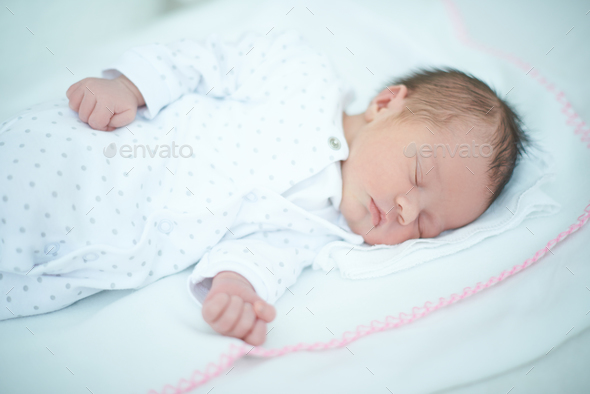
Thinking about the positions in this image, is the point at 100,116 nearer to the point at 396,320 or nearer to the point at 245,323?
the point at 245,323

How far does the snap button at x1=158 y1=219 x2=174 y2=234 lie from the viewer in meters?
0.94

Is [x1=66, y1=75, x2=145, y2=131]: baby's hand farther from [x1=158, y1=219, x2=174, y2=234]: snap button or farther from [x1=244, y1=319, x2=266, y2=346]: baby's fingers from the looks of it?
[x1=244, y1=319, x2=266, y2=346]: baby's fingers

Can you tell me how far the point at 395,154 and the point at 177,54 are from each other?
0.72 meters

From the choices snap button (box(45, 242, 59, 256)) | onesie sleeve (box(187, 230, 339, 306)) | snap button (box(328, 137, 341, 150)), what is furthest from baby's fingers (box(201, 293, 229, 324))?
snap button (box(328, 137, 341, 150))

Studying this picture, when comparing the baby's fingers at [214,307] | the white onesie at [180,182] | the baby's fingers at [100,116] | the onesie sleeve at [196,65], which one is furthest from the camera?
the onesie sleeve at [196,65]

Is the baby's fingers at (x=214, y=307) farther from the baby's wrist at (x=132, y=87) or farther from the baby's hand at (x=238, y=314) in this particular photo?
the baby's wrist at (x=132, y=87)

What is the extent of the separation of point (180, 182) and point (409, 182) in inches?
23.2

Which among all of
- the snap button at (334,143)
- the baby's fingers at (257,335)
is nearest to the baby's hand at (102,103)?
the snap button at (334,143)

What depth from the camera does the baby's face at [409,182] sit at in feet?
3.25

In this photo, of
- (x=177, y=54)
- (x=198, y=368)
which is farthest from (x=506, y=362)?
(x=177, y=54)

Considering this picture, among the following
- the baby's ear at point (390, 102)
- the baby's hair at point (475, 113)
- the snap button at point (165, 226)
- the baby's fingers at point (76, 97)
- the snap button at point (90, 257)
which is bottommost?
the snap button at point (90, 257)

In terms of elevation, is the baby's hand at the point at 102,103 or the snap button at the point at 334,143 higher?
the snap button at the point at 334,143

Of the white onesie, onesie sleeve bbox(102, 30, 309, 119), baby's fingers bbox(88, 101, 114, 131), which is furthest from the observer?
onesie sleeve bbox(102, 30, 309, 119)

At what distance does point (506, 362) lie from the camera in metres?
0.86
